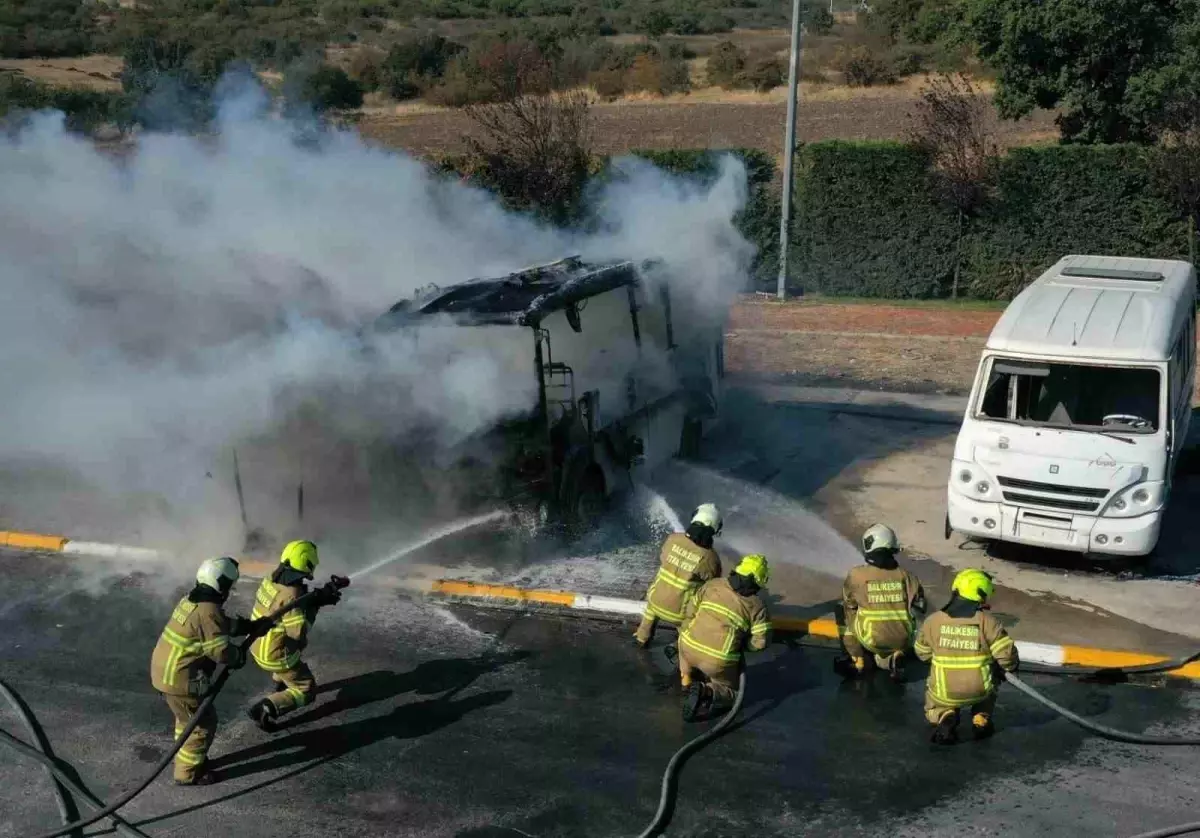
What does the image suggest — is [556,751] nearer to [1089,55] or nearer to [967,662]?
[967,662]

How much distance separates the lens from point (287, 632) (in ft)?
23.2

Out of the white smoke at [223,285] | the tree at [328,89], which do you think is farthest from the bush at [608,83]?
the white smoke at [223,285]

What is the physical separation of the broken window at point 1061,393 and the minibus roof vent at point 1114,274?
174 centimetres

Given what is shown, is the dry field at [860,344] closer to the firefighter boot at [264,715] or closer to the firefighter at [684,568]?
the firefighter at [684,568]

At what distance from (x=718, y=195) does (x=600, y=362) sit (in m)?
5.01

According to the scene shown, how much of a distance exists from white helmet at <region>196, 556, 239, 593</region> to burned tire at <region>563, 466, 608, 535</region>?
342 cm

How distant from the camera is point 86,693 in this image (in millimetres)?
7762

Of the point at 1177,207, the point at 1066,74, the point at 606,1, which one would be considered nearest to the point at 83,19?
the point at 606,1

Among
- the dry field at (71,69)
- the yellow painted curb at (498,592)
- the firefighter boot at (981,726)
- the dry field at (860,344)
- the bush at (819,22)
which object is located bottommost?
the dry field at (860,344)

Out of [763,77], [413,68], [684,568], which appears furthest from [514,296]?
[763,77]

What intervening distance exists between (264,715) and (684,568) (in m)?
2.75

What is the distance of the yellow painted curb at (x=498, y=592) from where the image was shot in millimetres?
9023

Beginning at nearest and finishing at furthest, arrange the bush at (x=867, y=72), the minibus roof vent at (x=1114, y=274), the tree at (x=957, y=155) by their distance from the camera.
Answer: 1. the minibus roof vent at (x=1114, y=274)
2. the tree at (x=957, y=155)
3. the bush at (x=867, y=72)

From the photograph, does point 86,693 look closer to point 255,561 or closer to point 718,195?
point 255,561
